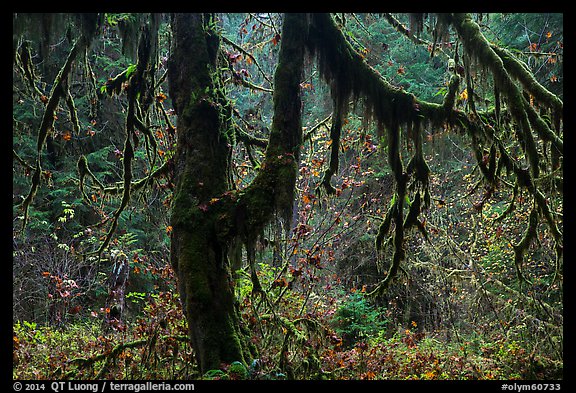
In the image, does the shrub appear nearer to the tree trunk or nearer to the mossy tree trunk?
the mossy tree trunk

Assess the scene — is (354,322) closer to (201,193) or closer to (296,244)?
(296,244)

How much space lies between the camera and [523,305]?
37.1 ft

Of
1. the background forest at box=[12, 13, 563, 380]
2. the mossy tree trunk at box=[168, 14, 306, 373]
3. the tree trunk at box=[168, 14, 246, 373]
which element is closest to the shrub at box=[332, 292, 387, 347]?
the background forest at box=[12, 13, 563, 380]

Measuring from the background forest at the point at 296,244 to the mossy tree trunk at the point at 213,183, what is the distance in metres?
0.28

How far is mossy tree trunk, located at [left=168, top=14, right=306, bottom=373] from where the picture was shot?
521 centimetres

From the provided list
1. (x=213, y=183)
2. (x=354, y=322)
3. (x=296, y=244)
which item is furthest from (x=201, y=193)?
(x=354, y=322)

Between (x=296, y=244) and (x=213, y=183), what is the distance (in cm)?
352

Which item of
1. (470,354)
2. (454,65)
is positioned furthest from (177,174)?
(470,354)

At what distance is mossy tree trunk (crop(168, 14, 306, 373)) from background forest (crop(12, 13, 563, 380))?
284mm

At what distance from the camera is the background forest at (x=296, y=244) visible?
6531 millimetres

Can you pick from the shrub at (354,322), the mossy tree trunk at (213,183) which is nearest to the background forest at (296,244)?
the shrub at (354,322)

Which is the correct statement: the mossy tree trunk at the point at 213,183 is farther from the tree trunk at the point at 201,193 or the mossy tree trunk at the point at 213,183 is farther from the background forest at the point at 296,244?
the background forest at the point at 296,244
